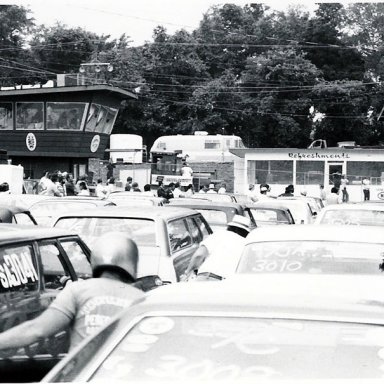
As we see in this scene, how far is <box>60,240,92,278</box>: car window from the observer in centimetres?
702

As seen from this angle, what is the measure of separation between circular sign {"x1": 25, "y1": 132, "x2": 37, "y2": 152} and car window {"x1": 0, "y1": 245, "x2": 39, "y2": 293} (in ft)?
111

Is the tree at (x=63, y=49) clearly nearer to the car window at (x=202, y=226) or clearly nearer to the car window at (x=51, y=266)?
the car window at (x=202, y=226)

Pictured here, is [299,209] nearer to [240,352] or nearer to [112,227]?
[112,227]

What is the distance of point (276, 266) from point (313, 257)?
330 millimetres

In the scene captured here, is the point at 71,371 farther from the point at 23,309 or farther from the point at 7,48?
the point at 7,48

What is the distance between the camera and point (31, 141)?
3894 centimetres

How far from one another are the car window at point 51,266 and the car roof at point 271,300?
2826 mm

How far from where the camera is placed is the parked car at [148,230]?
8961 mm

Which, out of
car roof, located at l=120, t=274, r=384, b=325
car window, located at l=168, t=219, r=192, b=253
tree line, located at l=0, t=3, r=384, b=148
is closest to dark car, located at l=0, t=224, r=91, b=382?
car roof, located at l=120, t=274, r=384, b=325

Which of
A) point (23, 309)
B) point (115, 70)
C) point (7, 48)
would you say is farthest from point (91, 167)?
point (23, 309)

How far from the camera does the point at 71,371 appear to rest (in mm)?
2773

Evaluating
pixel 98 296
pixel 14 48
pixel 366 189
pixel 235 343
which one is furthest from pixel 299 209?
pixel 14 48

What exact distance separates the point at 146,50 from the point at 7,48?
11.8 metres

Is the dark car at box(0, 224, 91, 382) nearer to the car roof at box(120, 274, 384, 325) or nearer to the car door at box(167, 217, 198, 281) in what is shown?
the car roof at box(120, 274, 384, 325)
